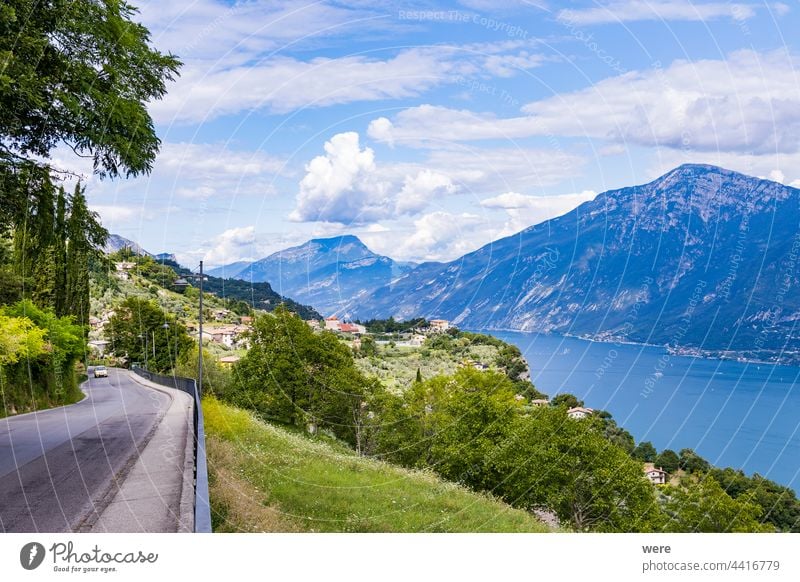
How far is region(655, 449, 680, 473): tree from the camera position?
108 feet

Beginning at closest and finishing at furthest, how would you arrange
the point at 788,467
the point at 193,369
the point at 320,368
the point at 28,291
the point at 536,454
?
1. the point at 320,368
2. the point at 28,291
3. the point at 193,369
4. the point at 536,454
5. the point at 788,467

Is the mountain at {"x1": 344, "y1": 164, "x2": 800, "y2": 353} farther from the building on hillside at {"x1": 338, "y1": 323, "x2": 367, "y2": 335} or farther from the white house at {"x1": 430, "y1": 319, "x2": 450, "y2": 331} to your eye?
the building on hillside at {"x1": 338, "y1": 323, "x2": 367, "y2": 335}

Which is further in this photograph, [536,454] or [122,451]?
[536,454]

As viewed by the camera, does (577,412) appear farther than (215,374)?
Yes

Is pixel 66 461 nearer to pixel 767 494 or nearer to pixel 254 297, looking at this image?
pixel 254 297

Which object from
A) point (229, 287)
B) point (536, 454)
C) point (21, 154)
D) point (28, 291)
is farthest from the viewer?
point (536, 454)

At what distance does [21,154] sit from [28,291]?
56.7 ft

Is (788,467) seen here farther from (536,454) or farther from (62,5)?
(62,5)

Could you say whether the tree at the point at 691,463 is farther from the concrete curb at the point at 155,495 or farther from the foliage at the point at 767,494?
the concrete curb at the point at 155,495

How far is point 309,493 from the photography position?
36.7ft

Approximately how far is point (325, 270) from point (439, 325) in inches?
115

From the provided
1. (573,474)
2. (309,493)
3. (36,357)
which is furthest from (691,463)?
(36,357)

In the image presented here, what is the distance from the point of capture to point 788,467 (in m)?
40.3
